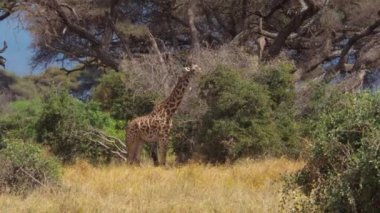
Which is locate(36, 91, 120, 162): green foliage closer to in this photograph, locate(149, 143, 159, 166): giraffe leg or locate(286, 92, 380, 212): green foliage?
locate(149, 143, 159, 166): giraffe leg

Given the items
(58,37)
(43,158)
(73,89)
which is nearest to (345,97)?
(43,158)

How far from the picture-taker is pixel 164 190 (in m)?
9.91

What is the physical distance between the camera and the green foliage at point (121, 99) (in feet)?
56.5

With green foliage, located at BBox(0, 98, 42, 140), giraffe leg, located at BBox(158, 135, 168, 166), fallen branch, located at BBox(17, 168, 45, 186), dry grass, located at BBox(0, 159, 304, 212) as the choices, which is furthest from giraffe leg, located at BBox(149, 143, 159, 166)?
fallen branch, located at BBox(17, 168, 45, 186)

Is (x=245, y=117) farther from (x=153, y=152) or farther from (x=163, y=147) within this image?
(x=153, y=152)

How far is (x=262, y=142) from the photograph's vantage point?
13.8m

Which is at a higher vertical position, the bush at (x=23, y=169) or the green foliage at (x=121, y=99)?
the green foliage at (x=121, y=99)

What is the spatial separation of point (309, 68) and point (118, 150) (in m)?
9.75

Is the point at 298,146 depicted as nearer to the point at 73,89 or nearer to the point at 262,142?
the point at 262,142

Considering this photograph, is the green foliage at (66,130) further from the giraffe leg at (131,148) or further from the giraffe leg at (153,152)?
the giraffe leg at (131,148)

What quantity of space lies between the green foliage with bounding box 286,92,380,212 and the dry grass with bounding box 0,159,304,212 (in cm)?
111

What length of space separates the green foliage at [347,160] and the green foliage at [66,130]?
326 inches

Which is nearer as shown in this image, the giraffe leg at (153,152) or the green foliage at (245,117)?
the green foliage at (245,117)

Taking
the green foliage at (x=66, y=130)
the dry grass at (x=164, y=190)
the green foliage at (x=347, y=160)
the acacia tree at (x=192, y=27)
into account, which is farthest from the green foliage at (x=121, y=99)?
the green foliage at (x=347, y=160)
